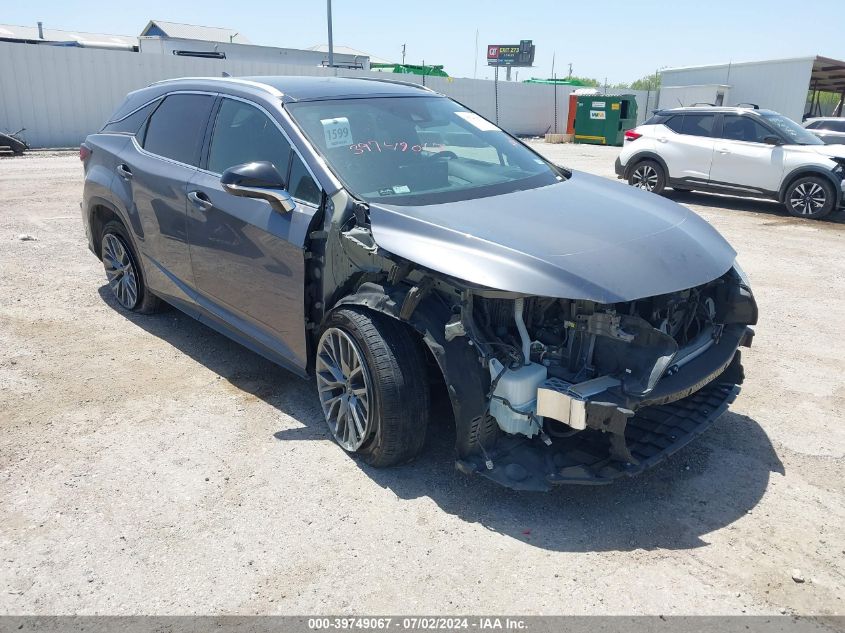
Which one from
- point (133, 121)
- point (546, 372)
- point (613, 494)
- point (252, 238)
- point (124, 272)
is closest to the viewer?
point (546, 372)

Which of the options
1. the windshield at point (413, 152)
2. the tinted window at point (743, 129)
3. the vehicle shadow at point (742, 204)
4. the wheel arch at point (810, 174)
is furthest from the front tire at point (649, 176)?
the windshield at point (413, 152)

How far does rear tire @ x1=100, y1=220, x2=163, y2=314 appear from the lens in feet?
17.7

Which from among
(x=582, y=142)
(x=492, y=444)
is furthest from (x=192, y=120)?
(x=582, y=142)

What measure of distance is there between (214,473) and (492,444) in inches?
57.2

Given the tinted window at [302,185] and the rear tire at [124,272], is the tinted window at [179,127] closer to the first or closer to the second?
the rear tire at [124,272]

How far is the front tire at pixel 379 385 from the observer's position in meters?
3.22

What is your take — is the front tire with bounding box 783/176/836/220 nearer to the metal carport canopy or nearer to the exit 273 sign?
the metal carport canopy

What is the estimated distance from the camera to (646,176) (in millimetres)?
12484

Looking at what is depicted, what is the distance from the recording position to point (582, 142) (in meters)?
26.7

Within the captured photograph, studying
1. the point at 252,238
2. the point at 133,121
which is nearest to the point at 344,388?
the point at 252,238

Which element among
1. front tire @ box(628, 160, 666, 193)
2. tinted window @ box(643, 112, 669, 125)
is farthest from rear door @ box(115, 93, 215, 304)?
tinted window @ box(643, 112, 669, 125)

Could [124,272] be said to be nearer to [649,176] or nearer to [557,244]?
[557,244]

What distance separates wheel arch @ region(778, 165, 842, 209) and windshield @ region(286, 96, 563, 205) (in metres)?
8.09

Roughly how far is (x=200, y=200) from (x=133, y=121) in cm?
161
